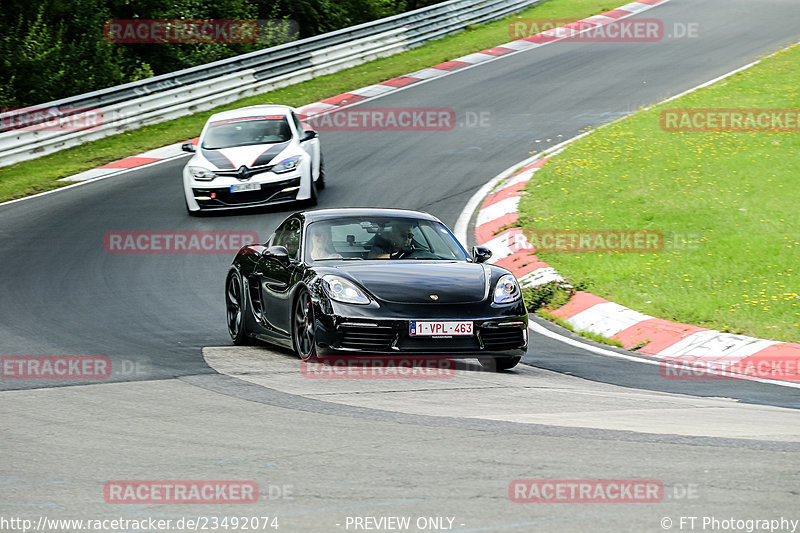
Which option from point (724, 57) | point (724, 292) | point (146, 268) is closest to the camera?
point (724, 292)

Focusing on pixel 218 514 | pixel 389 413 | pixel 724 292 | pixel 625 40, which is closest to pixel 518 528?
pixel 218 514

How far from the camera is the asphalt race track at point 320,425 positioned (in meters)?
4.82

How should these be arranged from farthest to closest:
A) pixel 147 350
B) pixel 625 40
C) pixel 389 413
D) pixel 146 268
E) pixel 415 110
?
1. pixel 625 40
2. pixel 415 110
3. pixel 146 268
4. pixel 147 350
5. pixel 389 413

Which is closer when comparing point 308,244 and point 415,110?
point 308,244

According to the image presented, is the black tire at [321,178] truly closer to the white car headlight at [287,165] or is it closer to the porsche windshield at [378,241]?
the white car headlight at [287,165]

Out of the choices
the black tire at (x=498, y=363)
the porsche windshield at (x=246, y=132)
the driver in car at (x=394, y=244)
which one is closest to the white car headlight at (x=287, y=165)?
the porsche windshield at (x=246, y=132)

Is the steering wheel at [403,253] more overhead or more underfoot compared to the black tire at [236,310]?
more overhead

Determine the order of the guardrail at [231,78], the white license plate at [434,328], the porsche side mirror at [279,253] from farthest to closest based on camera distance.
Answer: the guardrail at [231,78] < the porsche side mirror at [279,253] < the white license plate at [434,328]

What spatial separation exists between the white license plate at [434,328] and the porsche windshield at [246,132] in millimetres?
9871

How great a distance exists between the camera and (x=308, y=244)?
9.80 meters

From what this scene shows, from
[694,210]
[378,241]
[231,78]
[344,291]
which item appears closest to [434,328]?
[344,291]

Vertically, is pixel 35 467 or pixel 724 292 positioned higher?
pixel 35 467

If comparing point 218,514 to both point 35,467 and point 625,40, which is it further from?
point 625,40

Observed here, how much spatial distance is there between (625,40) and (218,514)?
2789 cm
